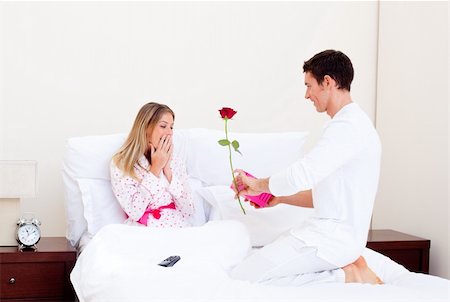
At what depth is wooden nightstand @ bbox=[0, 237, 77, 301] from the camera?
3043 mm

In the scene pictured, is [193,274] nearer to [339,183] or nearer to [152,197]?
[339,183]

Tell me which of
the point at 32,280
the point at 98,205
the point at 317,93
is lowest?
the point at 32,280

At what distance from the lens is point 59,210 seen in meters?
3.74

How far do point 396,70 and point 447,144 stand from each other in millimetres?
658

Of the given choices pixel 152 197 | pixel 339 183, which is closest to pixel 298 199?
pixel 339 183

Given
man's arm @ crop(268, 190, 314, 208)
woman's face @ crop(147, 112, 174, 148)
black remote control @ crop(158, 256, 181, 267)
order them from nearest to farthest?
1. black remote control @ crop(158, 256, 181, 267)
2. man's arm @ crop(268, 190, 314, 208)
3. woman's face @ crop(147, 112, 174, 148)

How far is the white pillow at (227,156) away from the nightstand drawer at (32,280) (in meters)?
0.79

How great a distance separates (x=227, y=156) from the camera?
345 cm

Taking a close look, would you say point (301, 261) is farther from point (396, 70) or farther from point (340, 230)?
point (396, 70)

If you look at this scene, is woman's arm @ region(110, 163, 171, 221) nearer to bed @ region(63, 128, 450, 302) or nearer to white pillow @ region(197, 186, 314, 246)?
bed @ region(63, 128, 450, 302)

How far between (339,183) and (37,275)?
1347mm

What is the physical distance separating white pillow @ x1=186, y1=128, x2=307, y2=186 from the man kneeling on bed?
30.6 inches

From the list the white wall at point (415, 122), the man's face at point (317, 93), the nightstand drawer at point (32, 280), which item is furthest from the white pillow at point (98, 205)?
the white wall at point (415, 122)

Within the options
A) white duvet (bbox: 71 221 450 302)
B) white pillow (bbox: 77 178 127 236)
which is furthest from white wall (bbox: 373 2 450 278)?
white pillow (bbox: 77 178 127 236)
